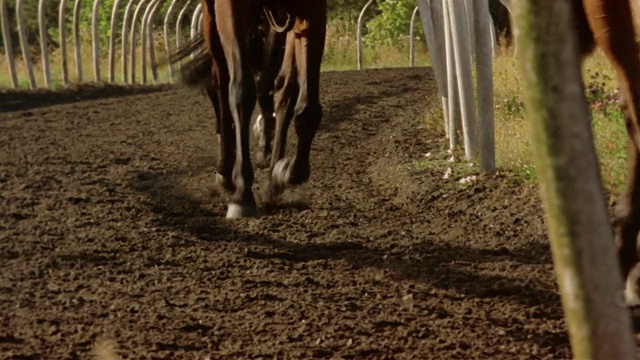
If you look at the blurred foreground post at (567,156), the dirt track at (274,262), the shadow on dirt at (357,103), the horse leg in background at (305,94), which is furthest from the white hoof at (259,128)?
the blurred foreground post at (567,156)

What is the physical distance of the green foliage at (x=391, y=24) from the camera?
26.7 m

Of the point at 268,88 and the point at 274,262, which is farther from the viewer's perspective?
the point at 268,88

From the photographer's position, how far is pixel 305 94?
689 centimetres

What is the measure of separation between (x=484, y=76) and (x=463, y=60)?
17.0 inches

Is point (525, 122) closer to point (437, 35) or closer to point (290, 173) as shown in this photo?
point (437, 35)

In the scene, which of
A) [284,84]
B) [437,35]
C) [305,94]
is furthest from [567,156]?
[437,35]

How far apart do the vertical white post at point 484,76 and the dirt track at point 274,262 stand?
0.82 ft

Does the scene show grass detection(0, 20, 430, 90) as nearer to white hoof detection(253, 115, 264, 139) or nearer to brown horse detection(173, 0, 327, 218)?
white hoof detection(253, 115, 264, 139)

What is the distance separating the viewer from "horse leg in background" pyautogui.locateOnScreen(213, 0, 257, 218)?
6812 millimetres

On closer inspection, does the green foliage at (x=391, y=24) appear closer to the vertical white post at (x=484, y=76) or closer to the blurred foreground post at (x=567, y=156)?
the vertical white post at (x=484, y=76)

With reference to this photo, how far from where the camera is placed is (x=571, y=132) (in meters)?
2.31

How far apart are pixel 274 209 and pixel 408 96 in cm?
751

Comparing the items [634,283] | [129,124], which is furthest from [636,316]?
[129,124]

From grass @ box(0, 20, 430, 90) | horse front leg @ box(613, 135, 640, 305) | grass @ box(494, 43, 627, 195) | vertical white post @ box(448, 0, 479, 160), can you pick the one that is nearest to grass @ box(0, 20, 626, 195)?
grass @ box(494, 43, 627, 195)
